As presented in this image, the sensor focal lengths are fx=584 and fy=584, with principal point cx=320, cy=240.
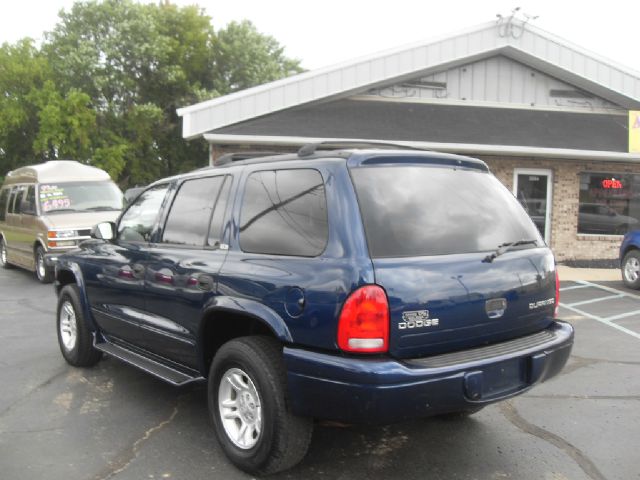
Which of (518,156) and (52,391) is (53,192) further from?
(518,156)

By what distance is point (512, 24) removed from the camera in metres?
13.8

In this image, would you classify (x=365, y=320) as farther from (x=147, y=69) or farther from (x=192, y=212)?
(x=147, y=69)

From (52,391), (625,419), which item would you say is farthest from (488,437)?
(52,391)

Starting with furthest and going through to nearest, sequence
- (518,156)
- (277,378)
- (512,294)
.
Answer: (518,156), (512,294), (277,378)

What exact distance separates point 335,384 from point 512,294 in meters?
1.14

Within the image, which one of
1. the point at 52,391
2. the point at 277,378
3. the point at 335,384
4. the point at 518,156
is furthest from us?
the point at 518,156

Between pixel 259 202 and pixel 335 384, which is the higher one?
pixel 259 202

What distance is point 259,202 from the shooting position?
3.44 m

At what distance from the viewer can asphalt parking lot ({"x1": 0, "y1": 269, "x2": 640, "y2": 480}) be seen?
3318 millimetres

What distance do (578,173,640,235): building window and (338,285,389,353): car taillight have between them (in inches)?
502

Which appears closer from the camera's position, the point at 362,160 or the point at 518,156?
the point at 362,160

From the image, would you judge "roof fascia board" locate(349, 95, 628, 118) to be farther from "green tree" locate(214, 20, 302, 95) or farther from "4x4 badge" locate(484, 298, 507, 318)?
"green tree" locate(214, 20, 302, 95)

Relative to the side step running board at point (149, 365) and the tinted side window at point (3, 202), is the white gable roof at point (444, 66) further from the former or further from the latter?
the side step running board at point (149, 365)

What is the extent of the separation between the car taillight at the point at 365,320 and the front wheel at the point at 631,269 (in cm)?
906
